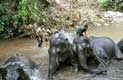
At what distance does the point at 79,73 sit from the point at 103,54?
3.25ft

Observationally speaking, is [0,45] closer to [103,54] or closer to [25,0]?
[25,0]

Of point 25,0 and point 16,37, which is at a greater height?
point 25,0

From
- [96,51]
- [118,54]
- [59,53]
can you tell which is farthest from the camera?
[118,54]

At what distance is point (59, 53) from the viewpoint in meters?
7.38

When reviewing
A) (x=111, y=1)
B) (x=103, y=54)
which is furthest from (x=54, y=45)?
(x=111, y=1)

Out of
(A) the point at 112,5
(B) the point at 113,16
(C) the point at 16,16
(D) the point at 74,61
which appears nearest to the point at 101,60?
(D) the point at 74,61

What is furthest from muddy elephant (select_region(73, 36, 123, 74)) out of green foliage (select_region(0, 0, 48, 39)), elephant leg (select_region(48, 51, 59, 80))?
green foliage (select_region(0, 0, 48, 39))

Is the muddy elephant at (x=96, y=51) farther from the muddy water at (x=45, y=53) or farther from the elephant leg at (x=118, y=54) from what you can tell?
the muddy water at (x=45, y=53)

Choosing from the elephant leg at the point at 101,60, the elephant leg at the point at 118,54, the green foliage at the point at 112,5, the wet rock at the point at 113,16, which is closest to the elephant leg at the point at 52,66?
the elephant leg at the point at 101,60

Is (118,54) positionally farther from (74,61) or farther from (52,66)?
(52,66)

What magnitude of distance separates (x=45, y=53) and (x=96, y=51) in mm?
1766

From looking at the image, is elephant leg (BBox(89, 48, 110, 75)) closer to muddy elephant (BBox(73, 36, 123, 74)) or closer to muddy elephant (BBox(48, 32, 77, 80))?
muddy elephant (BBox(73, 36, 123, 74))

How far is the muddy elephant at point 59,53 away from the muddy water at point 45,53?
144 millimetres

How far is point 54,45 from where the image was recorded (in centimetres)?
739
